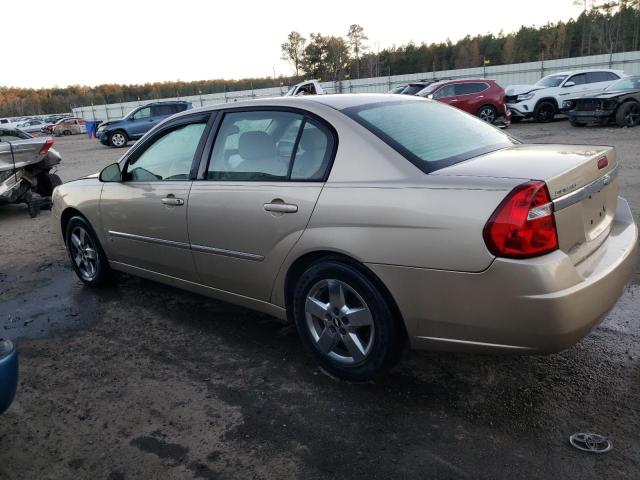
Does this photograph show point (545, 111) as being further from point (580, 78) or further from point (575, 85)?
point (580, 78)

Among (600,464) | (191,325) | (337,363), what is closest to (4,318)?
(191,325)

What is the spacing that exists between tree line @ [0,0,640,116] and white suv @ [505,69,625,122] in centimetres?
4269

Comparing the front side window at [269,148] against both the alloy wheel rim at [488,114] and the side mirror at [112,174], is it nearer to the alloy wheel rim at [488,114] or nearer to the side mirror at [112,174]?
the side mirror at [112,174]

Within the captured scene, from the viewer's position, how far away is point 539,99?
17844mm

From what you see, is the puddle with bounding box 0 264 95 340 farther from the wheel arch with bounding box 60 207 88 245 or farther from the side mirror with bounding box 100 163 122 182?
the side mirror with bounding box 100 163 122 182

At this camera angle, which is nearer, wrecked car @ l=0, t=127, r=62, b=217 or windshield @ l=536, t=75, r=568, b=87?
wrecked car @ l=0, t=127, r=62, b=217

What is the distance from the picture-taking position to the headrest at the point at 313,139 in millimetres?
3041

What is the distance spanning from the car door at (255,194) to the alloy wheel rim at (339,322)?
0.33 m

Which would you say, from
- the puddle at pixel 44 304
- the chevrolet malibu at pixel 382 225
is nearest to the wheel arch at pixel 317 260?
the chevrolet malibu at pixel 382 225

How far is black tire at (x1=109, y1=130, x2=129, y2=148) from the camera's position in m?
22.3

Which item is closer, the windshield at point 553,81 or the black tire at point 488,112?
the black tire at point 488,112

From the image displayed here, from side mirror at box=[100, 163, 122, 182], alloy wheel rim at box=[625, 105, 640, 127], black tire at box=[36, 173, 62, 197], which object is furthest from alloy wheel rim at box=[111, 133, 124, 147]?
side mirror at box=[100, 163, 122, 182]

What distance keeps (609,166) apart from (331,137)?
60.3 inches

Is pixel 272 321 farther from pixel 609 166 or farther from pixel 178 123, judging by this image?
pixel 609 166
